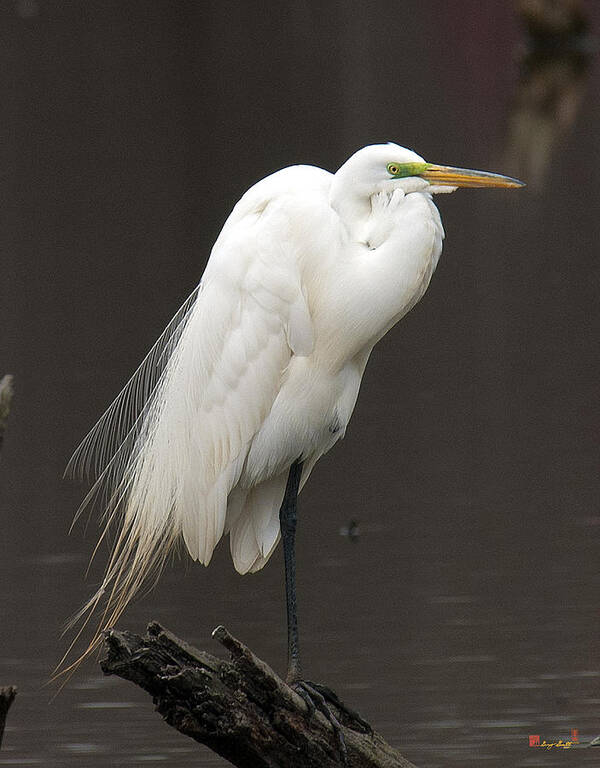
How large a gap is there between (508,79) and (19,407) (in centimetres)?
1849

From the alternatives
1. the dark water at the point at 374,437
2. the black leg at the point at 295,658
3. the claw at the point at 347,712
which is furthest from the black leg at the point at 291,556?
the dark water at the point at 374,437

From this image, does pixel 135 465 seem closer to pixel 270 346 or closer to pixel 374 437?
pixel 270 346

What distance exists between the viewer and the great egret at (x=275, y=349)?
189 inches

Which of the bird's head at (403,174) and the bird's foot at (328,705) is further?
the bird's head at (403,174)

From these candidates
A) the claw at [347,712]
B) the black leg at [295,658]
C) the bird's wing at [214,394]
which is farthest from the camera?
the bird's wing at [214,394]

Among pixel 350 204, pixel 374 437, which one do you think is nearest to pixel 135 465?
pixel 350 204

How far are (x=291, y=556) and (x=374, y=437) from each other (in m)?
4.50

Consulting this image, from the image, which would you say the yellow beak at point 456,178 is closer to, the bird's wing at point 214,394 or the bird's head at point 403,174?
the bird's head at point 403,174

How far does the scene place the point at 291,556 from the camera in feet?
16.2

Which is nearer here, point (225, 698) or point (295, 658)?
point (225, 698)

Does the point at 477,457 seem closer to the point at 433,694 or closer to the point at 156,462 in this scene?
the point at 433,694

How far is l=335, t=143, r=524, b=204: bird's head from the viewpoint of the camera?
4.77m

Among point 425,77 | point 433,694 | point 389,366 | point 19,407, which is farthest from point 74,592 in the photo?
point 425,77

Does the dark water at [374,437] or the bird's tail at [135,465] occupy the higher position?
the bird's tail at [135,465]
